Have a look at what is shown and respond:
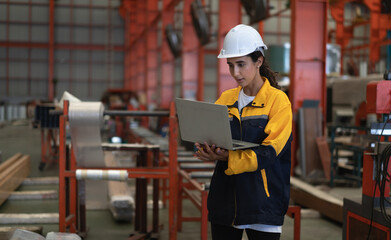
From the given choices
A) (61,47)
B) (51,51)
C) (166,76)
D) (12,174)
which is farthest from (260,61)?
(61,47)

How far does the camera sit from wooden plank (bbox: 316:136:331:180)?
7.28m

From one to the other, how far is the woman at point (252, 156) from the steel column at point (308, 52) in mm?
5653

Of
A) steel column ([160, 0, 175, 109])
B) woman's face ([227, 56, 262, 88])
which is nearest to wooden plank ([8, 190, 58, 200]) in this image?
woman's face ([227, 56, 262, 88])

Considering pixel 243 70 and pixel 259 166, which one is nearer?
pixel 259 166

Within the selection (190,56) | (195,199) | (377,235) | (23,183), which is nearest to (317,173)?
(195,199)

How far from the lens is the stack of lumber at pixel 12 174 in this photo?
21.2 ft

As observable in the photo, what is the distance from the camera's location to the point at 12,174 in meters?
7.12

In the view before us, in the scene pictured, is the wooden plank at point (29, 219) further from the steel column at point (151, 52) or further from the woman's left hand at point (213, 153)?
the steel column at point (151, 52)

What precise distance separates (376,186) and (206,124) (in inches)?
63.0

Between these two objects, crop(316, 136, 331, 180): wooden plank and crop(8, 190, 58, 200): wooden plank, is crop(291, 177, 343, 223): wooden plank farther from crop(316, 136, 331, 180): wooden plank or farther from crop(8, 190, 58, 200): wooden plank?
crop(8, 190, 58, 200): wooden plank

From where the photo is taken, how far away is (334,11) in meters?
17.7

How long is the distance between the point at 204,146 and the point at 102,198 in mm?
4589

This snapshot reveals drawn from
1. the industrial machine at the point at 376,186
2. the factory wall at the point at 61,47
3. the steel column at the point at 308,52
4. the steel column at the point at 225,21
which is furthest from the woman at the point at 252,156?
the factory wall at the point at 61,47

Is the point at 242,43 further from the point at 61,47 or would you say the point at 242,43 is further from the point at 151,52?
the point at 61,47
